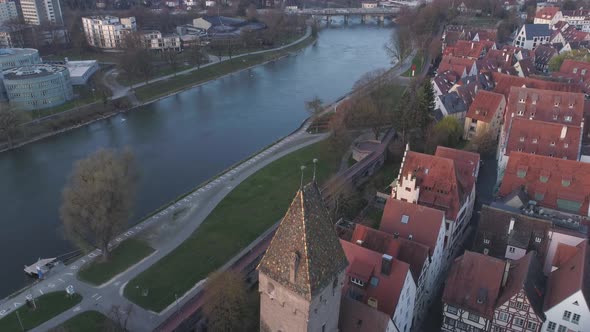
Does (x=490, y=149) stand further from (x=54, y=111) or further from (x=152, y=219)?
(x=54, y=111)

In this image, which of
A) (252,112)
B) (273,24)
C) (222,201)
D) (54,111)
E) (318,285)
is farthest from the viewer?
(273,24)

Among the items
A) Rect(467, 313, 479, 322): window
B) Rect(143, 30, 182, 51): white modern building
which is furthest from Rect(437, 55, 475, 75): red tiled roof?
Rect(143, 30, 182, 51): white modern building

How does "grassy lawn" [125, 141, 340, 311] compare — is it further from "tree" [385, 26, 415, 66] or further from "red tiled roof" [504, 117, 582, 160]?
"tree" [385, 26, 415, 66]

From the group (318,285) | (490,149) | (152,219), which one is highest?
(318,285)

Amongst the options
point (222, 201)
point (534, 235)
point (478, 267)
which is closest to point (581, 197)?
point (534, 235)

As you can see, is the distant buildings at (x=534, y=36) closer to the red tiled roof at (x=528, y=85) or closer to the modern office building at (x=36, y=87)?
the red tiled roof at (x=528, y=85)

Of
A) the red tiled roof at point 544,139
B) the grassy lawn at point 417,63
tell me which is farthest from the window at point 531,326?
the grassy lawn at point 417,63

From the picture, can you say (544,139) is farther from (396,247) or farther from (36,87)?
(36,87)
